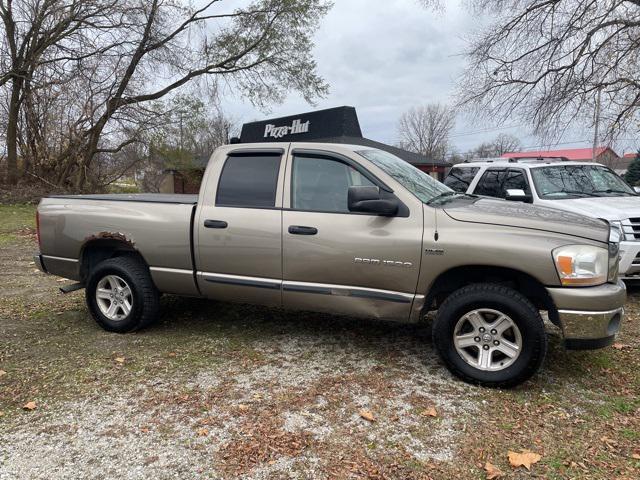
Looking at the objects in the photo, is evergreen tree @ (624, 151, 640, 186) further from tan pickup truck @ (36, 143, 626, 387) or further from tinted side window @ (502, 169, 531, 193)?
tan pickup truck @ (36, 143, 626, 387)

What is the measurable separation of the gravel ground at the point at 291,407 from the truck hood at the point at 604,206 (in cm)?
151

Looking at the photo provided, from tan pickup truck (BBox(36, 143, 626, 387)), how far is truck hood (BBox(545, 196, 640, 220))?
2302 mm

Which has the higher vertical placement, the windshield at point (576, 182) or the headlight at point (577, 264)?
the windshield at point (576, 182)

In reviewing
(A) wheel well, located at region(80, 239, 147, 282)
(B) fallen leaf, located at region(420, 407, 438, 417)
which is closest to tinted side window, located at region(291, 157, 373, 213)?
(B) fallen leaf, located at region(420, 407, 438, 417)

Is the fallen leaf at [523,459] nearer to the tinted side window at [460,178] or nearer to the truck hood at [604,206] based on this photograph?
the truck hood at [604,206]

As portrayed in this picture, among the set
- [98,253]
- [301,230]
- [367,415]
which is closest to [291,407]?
[367,415]

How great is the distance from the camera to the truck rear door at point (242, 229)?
166 inches

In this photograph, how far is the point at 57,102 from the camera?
69.1 ft

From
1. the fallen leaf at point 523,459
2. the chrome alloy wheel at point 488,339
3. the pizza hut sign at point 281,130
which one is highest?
the pizza hut sign at point 281,130

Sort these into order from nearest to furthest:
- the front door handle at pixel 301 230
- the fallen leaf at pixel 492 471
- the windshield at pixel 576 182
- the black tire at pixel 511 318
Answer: the fallen leaf at pixel 492 471, the black tire at pixel 511 318, the front door handle at pixel 301 230, the windshield at pixel 576 182

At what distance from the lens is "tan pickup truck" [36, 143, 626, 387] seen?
345cm

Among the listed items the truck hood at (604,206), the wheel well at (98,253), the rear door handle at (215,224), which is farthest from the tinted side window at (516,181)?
the wheel well at (98,253)

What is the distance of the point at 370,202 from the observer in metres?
3.72

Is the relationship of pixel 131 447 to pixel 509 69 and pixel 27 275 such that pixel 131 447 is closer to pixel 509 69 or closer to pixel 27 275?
pixel 27 275
